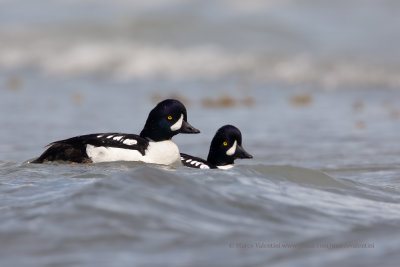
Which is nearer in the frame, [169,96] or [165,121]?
[165,121]

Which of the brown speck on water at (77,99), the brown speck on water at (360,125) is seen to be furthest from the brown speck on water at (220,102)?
the brown speck on water at (360,125)

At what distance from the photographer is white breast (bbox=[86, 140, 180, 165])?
8117mm

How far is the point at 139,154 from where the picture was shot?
8242 millimetres

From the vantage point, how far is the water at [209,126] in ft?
17.3

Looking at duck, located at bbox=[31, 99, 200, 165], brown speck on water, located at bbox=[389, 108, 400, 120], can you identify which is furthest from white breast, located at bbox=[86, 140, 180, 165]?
brown speck on water, located at bbox=[389, 108, 400, 120]

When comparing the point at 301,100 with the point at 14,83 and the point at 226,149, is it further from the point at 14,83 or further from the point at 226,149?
the point at 226,149

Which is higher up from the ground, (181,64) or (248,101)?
(181,64)

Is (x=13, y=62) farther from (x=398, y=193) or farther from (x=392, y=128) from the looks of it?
(x=398, y=193)

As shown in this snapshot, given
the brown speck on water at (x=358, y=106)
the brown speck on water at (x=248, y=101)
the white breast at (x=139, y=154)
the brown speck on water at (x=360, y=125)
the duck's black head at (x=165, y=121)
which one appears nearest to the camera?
the white breast at (x=139, y=154)

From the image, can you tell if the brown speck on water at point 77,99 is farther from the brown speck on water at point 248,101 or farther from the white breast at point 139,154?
the white breast at point 139,154

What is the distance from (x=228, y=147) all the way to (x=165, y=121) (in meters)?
0.74

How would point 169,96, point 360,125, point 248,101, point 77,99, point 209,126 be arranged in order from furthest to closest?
point 169,96
point 77,99
point 248,101
point 209,126
point 360,125

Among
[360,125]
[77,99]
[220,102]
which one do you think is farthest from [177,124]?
[77,99]

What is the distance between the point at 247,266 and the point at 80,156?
3.69m
